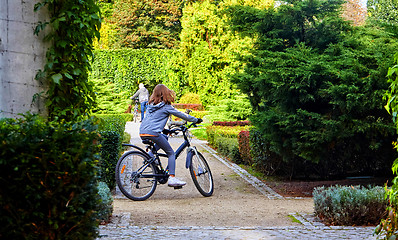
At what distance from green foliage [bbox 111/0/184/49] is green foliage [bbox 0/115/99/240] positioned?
37.7 meters

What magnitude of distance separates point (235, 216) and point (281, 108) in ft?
7.99

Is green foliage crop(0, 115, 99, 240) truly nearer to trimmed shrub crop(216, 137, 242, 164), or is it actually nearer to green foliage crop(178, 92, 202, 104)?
trimmed shrub crop(216, 137, 242, 164)

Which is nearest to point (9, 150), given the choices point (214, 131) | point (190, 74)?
point (214, 131)

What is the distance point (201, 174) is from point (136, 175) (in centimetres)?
112

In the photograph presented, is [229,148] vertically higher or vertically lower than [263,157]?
lower

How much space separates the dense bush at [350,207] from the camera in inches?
234

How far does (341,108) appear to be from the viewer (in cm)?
761

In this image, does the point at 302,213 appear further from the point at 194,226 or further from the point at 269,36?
the point at 269,36

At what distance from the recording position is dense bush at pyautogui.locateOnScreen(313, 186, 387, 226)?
594cm

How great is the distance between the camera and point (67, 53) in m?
4.69

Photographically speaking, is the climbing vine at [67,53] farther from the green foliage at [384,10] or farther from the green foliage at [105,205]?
the green foliage at [384,10]

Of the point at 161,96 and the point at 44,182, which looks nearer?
the point at 44,182

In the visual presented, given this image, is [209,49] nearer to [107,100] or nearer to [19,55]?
[107,100]

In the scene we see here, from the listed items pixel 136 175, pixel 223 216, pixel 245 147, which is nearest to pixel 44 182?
pixel 223 216
